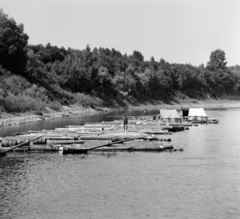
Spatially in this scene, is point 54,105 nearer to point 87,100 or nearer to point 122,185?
point 87,100

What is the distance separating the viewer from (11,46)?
341ft

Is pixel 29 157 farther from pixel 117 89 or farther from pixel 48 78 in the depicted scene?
pixel 117 89

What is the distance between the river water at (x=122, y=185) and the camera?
29.2 metres

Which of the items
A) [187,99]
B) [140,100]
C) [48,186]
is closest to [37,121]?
[48,186]

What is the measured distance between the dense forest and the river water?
4521 centimetres

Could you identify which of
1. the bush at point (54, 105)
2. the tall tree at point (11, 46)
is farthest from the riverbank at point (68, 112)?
the tall tree at point (11, 46)

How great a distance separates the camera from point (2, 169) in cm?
4012

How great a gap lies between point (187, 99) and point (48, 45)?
57.4m

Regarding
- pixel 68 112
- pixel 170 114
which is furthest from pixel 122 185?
pixel 68 112

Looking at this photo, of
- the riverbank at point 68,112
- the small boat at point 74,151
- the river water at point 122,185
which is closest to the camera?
the river water at point 122,185

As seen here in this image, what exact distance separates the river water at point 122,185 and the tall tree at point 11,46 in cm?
6070

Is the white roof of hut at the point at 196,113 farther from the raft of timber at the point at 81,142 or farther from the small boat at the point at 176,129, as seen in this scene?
the raft of timber at the point at 81,142

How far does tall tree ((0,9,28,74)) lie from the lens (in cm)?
10356

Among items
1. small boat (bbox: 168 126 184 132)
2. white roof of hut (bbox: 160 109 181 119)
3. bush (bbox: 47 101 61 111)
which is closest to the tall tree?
bush (bbox: 47 101 61 111)
